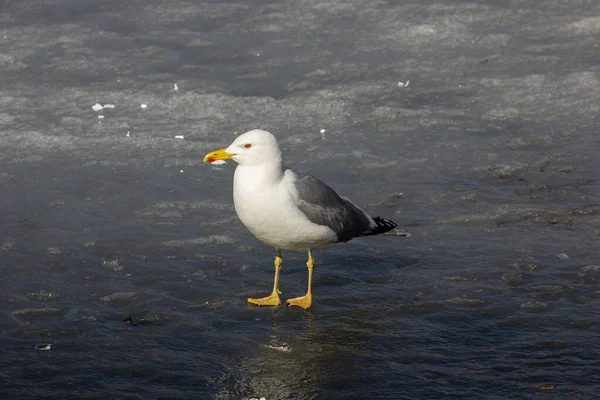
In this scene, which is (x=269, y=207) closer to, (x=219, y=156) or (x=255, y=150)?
(x=255, y=150)

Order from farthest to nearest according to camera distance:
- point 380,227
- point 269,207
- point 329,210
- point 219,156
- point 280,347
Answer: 1. point 380,227
2. point 329,210
3. point 219,156
4. point 269,207
5. point 280,347

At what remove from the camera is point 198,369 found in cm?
544

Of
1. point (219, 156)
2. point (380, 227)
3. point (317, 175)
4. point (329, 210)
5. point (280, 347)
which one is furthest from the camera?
point (317, 175)

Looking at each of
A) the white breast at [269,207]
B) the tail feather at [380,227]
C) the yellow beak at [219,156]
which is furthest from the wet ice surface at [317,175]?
the yellow beak at [219,156]

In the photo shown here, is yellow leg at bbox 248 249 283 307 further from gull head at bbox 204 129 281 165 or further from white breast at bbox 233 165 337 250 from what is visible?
gull head at bbox 204 129 281 165

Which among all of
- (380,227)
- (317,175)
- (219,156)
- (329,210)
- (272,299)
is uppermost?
(219,156)

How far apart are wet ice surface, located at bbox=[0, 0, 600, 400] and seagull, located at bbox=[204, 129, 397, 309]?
1.32 ft

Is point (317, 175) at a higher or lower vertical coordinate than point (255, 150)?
lower

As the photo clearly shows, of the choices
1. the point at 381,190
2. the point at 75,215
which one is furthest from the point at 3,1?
the point at 381,190

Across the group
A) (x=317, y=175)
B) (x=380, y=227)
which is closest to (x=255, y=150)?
(x=380, y=227)

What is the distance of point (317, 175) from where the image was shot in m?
8.73

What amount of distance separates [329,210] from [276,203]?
0.58 metres

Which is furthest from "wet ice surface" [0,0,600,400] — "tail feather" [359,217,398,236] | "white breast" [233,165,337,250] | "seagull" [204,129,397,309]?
"white breast" [233,165,337,250]

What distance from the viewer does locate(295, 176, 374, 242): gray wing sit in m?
6.55
